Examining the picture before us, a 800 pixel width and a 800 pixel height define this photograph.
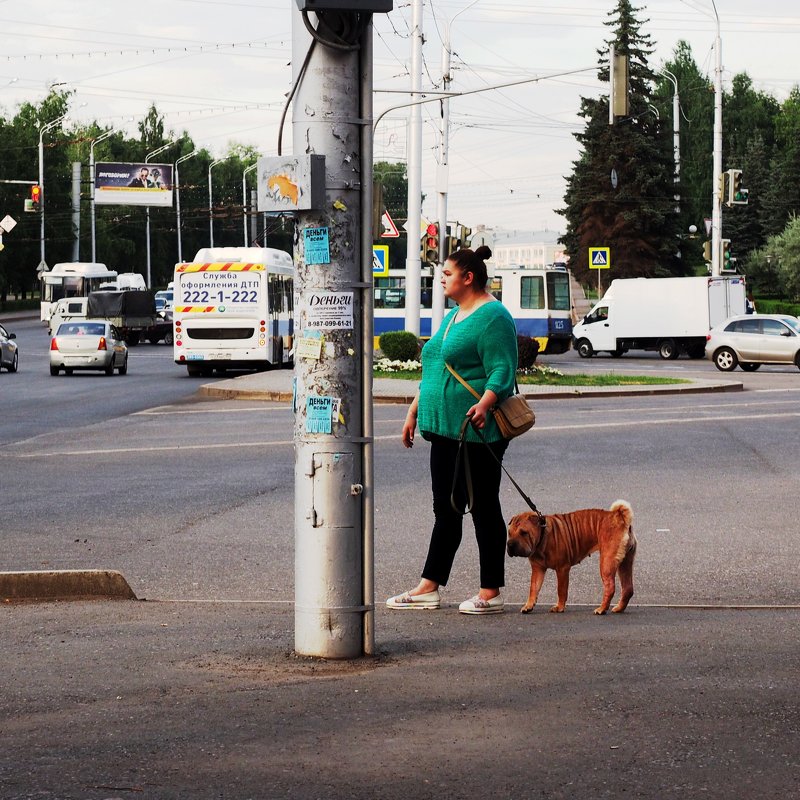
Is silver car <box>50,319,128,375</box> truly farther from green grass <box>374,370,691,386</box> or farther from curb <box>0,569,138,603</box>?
curb <box>0,569,138,603</box>

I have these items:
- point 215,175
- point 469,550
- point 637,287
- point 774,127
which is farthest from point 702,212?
point 469,550

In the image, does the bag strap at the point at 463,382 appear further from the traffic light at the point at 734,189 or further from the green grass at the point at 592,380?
the traffic light at the point at 734,189

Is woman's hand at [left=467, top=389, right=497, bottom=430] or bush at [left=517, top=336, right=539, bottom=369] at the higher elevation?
woman's hand at [left=467, top=389, right=497, bottom=430]

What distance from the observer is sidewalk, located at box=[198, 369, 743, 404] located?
27453 millimetres

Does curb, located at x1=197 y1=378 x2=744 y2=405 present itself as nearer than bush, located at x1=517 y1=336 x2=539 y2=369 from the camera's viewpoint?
Yes

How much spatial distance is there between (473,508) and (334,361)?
4.74ft

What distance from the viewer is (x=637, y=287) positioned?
50.6 meters

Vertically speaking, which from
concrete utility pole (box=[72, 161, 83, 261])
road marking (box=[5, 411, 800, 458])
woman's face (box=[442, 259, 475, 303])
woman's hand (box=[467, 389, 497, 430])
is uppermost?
concrete utility pole (box=[72, 161, 83, 261])

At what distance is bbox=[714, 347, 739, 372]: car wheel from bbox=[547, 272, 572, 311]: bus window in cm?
859

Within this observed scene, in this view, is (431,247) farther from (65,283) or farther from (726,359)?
(65,283)

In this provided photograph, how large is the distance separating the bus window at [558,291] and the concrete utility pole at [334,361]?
4277 centimetres

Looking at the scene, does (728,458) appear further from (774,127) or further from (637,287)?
(774,127)

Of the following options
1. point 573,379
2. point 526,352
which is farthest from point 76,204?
point 573,379

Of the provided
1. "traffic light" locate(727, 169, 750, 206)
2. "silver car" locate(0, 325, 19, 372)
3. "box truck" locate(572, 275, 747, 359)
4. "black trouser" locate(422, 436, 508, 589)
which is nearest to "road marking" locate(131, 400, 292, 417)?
"silver car" locate(0, 325, 19, 372)
